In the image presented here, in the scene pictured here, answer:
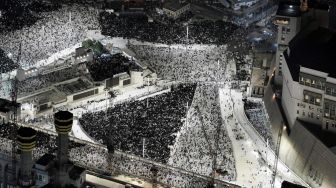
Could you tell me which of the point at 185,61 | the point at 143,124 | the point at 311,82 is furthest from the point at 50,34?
the point at 311,82

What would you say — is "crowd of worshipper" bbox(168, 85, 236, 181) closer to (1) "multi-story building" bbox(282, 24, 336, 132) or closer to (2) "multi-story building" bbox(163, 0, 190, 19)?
(1) "multi-story building" bbox(282, 24, 336, 132)

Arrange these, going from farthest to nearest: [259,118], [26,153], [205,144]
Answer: [259,118]
[205,144]
[26,153]

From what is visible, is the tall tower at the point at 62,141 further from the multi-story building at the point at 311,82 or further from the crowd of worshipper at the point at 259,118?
the multi-story building at the point at 311,82

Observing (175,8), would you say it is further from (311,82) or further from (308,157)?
(308,157)

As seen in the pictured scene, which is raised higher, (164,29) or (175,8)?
(175,8)

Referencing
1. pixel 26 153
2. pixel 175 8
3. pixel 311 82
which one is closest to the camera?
pixel 26 153

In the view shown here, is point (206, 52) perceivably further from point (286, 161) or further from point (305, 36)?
point (286, 161)

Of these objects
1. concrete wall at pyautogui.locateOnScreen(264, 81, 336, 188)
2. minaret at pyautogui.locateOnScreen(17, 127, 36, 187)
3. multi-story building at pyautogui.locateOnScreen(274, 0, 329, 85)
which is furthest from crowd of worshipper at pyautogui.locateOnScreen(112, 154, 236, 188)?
multi-story building at pyautogui.locateOnScreen(274, 0, 329, 85)

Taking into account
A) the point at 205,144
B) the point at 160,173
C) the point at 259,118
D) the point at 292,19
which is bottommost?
the point at 259,118
